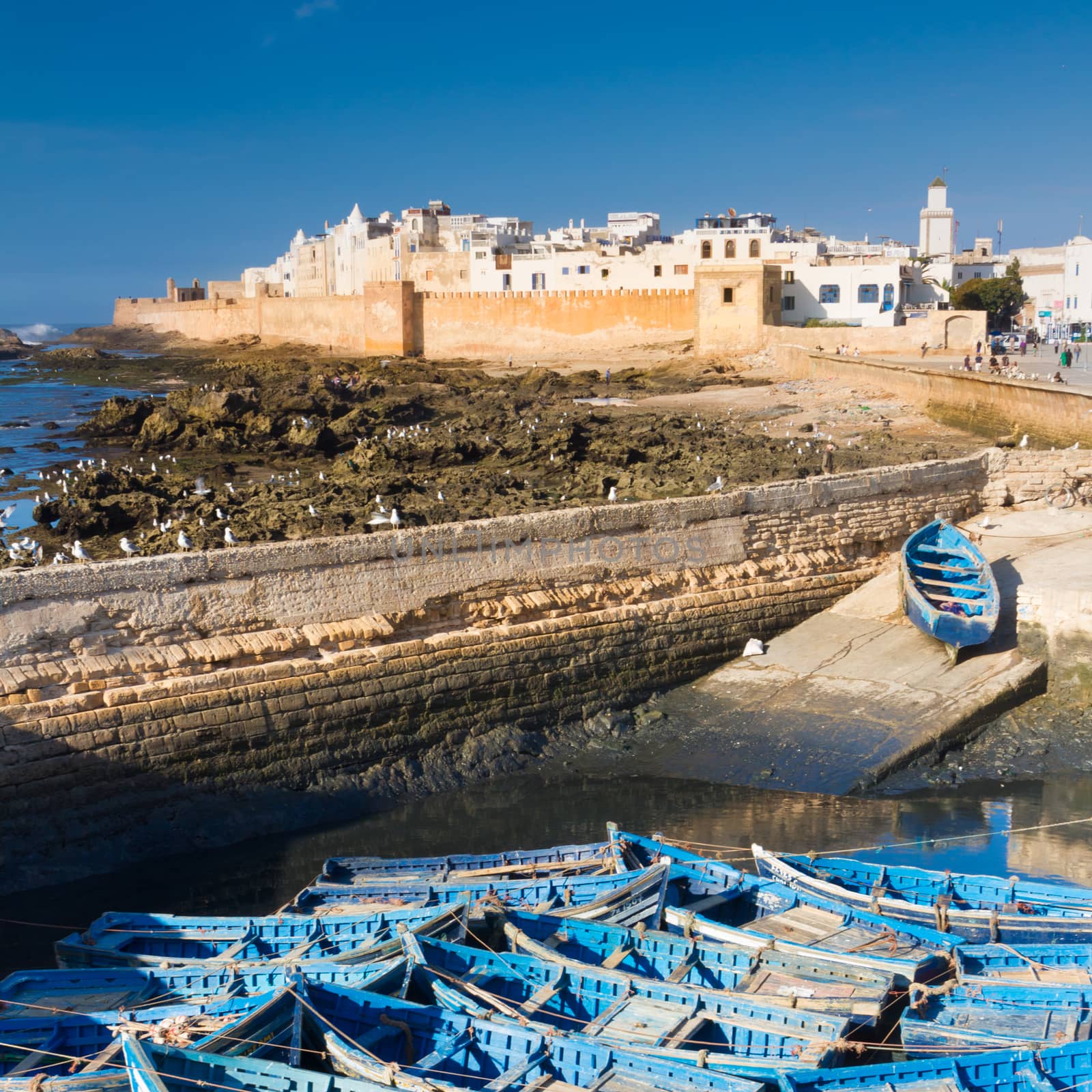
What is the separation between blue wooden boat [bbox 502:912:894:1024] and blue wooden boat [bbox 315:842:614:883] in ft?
2.83

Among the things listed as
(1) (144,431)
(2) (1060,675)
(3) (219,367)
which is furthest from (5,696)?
(3) (219,367)

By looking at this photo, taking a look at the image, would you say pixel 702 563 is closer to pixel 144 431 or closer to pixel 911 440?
pixel 911 440

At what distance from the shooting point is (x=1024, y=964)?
690 cm

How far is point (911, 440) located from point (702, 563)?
9049 mm

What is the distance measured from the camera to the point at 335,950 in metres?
7.11

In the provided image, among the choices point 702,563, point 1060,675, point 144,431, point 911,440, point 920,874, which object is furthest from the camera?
point 144,431

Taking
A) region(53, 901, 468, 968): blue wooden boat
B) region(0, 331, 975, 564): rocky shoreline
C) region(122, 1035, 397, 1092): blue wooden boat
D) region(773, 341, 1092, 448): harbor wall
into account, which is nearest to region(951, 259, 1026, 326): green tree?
region(0, 331, 975, 564): rocky shoreline

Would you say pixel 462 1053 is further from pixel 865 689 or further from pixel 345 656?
pixel 865 689

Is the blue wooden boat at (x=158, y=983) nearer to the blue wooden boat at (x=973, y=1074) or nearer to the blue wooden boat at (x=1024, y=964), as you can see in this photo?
the blue wooden boat at (x=973, y=1074)

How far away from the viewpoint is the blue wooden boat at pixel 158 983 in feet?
21.5

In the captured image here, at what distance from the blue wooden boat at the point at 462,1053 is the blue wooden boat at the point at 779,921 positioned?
1384 mm

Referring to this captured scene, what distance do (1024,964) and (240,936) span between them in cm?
444

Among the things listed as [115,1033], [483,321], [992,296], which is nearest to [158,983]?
[115,1033]

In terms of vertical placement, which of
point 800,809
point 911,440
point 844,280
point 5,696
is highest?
point 844,280
